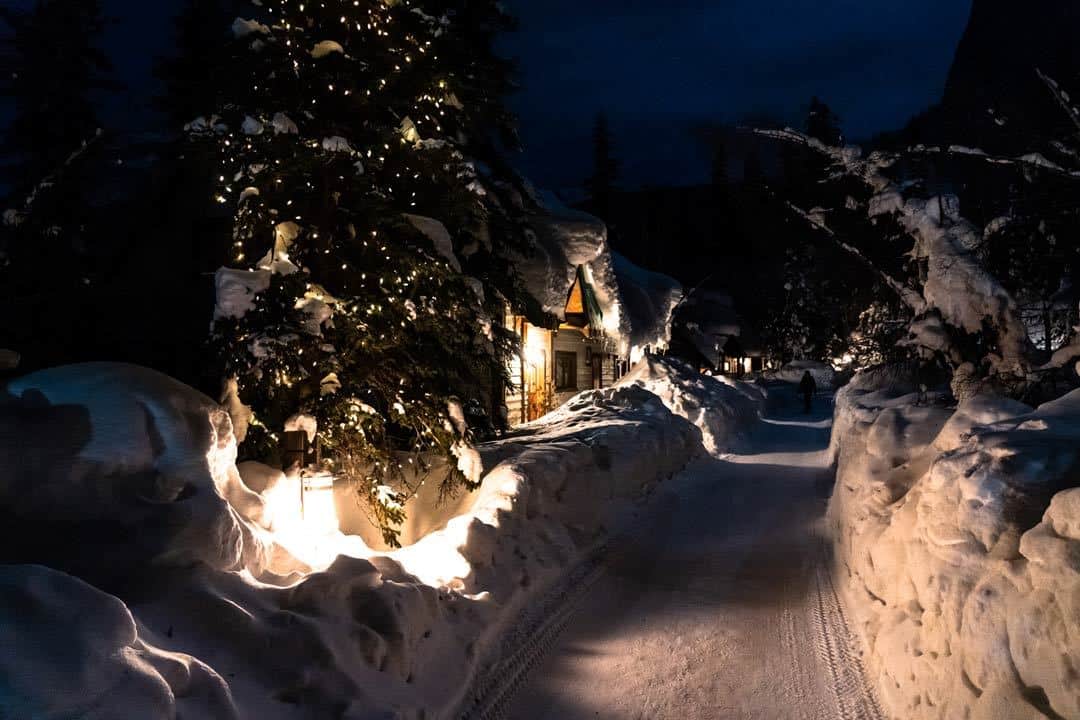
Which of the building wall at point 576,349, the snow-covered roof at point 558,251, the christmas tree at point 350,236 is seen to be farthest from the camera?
the building wall at point 576,349

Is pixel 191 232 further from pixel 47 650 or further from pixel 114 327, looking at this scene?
pixel 47 650

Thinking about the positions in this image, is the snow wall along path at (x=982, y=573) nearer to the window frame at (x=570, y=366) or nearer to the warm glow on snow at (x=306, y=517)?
the warm glow on snow at (x=306, y=517)

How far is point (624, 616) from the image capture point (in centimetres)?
639

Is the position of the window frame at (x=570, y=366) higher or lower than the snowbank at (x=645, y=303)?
lower

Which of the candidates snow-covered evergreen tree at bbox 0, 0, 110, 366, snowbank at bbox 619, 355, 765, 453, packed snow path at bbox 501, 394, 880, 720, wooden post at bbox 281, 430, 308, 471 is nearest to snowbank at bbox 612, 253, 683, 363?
snowbank at bbox 619, 355, 765, 453

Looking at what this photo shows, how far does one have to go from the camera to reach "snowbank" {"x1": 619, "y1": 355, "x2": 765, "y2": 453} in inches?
786

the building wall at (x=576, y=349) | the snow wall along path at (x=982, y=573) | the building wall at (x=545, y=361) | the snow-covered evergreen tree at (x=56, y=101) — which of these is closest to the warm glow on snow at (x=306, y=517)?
the snow wall along path at (x=982, y=573)

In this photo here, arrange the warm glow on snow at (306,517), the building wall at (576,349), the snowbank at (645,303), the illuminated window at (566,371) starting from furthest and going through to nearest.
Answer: the snowbank at (645,303), the illuminated window at (566,371), the building wall at (576,349), the warm glow on snow at (306,517)

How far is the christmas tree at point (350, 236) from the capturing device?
688cm

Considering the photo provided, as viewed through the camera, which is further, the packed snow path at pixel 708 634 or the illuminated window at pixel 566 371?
the illuminated window at pixel 566 371

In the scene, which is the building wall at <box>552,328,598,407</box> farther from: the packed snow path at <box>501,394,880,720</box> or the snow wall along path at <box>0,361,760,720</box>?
the snow wall along path at <box>0,361,760,720</box>

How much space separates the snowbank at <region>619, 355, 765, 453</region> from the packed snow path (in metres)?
9.05

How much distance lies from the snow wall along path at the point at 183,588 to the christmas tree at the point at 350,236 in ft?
4.21

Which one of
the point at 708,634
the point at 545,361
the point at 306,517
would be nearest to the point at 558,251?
the point at 545,361
